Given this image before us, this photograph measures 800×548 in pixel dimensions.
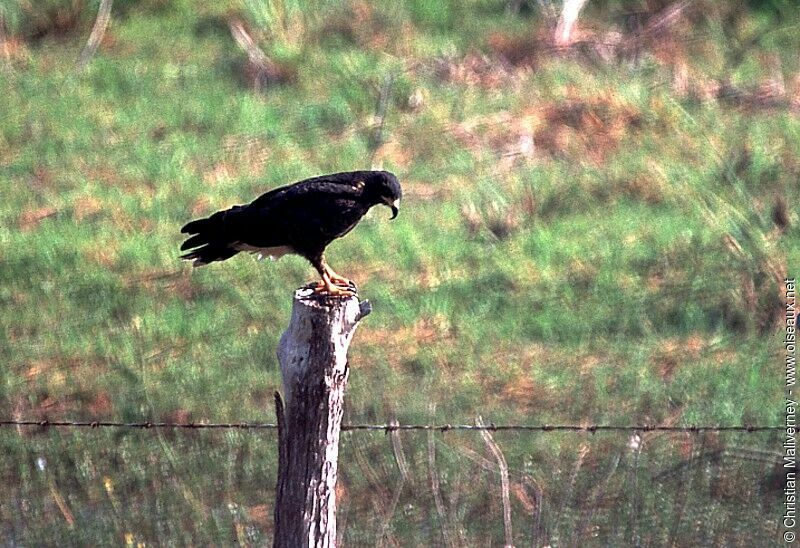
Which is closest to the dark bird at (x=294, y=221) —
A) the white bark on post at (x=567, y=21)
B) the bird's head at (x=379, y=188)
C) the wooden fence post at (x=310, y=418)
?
the bird's head at (x=379, y=188)

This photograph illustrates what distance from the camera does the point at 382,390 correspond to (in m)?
6.84

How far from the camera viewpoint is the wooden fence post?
3.67m

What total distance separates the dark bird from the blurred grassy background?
862mm

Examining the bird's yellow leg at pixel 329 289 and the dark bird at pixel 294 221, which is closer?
the bird's yellow leg at pixel 329 289

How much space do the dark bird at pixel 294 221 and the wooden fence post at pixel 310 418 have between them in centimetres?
134

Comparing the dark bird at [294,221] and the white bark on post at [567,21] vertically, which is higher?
the white bark on post at [567,21]

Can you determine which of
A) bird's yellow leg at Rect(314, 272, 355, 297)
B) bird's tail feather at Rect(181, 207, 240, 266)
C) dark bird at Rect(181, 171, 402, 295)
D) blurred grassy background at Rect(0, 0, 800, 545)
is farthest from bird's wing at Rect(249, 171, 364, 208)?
blurred grassy background at Rect(0, 0, 800, 545)

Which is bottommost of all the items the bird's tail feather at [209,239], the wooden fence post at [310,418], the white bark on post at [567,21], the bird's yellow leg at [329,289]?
the wooden fence post at [310,418]

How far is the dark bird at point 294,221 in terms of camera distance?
514 centimetres

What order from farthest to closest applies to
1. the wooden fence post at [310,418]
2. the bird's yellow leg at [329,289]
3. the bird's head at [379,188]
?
the bird's head at [379,188], the bird's yellow leg at [329,289], the wooden fence post at [310,418]

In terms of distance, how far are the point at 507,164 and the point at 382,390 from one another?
2795 millimetres

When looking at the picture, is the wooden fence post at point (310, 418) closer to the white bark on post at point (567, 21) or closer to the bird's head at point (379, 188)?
the bird's head at point (379, 188)

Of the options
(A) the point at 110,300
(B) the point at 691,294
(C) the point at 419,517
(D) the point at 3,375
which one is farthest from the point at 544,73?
(C) the point at 419,517

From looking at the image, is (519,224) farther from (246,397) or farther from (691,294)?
(246,397)
